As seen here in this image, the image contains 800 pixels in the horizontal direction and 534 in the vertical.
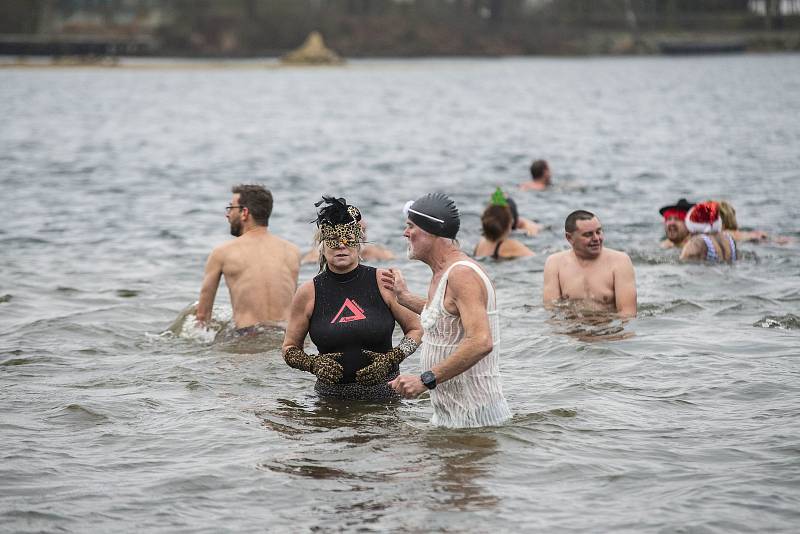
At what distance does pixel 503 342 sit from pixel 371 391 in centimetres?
368

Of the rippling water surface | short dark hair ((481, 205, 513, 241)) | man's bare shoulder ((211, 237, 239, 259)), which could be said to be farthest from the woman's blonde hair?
man's bare shoulder ((211, 237, 239, 259))

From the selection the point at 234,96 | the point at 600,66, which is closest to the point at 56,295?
the point at 234,96

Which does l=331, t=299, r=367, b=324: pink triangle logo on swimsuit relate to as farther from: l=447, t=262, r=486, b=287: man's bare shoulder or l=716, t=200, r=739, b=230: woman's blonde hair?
l=716, t=200, r=739, b=230: woman's blonde hair

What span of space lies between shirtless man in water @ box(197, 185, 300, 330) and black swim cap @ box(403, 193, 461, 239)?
13.3 feet

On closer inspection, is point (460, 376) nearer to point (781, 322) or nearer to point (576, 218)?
point (576, 218)

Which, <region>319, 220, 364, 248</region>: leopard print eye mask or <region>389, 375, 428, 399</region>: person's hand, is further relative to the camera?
<region>319, 220, 364, 248</region>: leopard print eye mask

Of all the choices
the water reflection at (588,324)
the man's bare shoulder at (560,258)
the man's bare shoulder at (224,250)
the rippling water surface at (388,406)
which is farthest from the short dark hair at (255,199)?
the water reflection at (588,324)

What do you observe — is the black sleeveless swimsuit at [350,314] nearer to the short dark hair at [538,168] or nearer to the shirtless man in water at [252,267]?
the shirtless man in water at [252,267]

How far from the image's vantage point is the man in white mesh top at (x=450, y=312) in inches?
281

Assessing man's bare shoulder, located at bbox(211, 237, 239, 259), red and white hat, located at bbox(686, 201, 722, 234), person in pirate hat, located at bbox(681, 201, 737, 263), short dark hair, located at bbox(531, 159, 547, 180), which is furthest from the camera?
short dark hair, located at bbox(531, 159, 547, 180)

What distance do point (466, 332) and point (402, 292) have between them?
80 cm

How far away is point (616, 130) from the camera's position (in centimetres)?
5206

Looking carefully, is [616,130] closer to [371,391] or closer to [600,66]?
[371,391]

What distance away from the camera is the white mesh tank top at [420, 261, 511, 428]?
739cm
